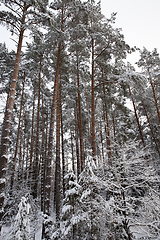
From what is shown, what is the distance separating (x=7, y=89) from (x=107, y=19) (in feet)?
33.7

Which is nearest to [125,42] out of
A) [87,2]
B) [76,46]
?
[76,46]

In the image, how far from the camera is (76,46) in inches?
413

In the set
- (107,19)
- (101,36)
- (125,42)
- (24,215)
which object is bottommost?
(24,215)

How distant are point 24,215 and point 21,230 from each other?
0.42 metres

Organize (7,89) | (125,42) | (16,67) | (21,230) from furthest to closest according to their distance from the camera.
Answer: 1. (7,89)
2. (125,42)
3. (16,67)
4. (21,230)

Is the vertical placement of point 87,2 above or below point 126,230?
above

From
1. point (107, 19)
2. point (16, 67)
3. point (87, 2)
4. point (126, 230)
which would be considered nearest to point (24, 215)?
point (126, 230)

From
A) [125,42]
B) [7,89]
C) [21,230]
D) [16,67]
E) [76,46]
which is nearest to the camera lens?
[21,230]

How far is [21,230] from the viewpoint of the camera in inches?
192

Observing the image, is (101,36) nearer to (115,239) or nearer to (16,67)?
(16,67)

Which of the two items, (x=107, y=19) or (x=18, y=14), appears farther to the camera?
(x=107, y=19)

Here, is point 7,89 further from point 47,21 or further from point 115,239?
point 115,239

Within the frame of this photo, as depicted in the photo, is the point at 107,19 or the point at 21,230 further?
the point at 107,19

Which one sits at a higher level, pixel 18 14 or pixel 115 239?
pixel 18 14
